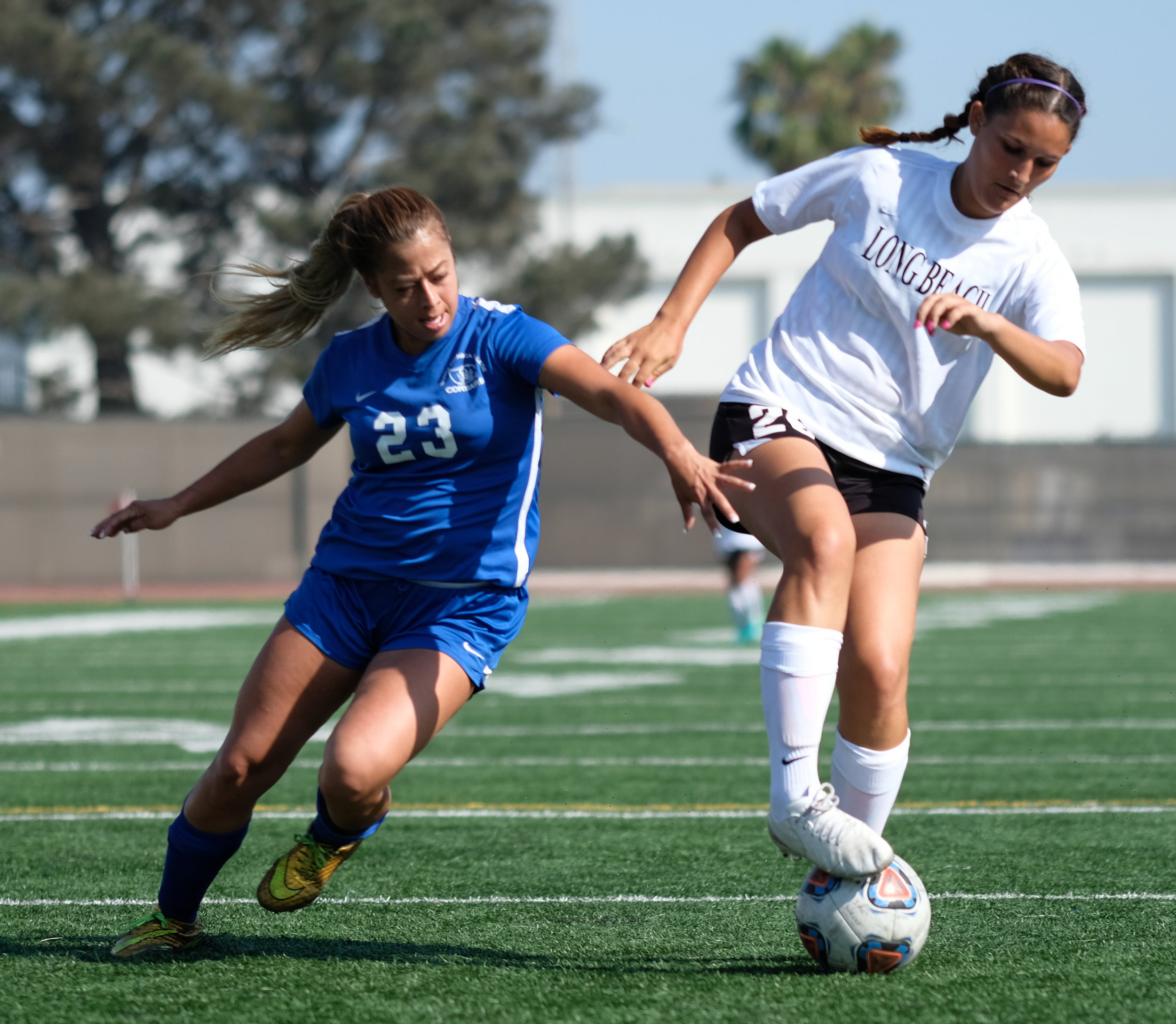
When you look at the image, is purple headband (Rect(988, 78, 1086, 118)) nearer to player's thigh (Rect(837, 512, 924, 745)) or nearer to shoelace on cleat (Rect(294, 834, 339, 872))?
player's thigh (Rect(837, 512, 924, 745))

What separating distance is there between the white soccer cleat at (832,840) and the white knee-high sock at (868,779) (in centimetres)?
35

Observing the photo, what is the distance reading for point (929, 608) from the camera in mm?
19750

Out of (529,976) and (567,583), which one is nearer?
(529,976)

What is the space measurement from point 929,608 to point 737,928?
631 inches

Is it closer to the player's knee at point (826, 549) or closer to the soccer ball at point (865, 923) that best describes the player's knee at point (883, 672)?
the player's knee at point (826, 549)

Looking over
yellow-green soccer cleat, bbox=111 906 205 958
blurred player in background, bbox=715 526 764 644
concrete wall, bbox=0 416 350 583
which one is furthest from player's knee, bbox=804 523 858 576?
concrete wall, bbox=0 416 350 583

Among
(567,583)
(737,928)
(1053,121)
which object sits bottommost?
(567,583)

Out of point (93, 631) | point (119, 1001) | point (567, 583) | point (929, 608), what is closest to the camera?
point (119, 1001)

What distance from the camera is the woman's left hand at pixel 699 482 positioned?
333 centimetres

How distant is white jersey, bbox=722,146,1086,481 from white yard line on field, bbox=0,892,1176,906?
1306 millimetres

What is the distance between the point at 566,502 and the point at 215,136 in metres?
9.22

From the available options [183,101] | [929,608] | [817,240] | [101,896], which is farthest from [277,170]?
[101,896]

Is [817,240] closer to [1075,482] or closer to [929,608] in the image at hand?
[1075,482]

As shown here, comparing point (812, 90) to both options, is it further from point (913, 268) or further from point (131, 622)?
point (913, 268)
